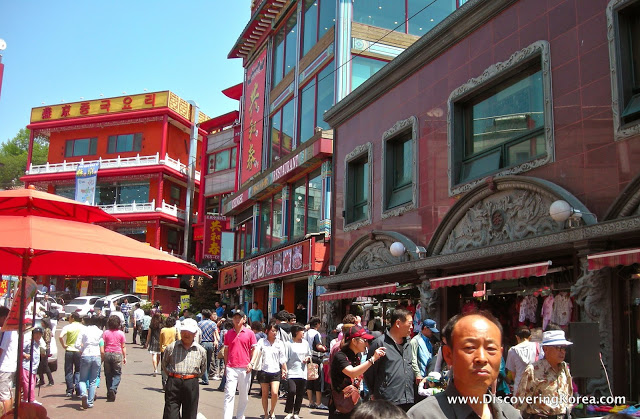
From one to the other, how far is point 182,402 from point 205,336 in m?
7.97

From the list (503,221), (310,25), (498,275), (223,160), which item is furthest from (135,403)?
(223,160)

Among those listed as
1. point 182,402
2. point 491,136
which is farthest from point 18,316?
point 491,136

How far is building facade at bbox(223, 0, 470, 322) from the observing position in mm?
22578

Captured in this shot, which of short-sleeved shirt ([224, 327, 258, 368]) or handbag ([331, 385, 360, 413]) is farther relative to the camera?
short-sleeved shirt ([224, 327, 258, 368])

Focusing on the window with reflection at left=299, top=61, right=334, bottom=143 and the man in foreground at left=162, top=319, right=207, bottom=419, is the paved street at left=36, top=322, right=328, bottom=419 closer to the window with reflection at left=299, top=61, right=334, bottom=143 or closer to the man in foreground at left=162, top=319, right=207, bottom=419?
the man in foreground at left=162, top=319, right=207, bottom=419

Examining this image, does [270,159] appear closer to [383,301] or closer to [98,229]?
[383,301]

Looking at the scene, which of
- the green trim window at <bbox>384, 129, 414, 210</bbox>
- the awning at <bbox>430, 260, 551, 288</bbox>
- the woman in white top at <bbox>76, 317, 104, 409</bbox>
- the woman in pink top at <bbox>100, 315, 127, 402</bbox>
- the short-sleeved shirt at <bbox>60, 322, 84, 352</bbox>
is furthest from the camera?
the green trim window at <bbox>384, 129, 414, 210</bbox>

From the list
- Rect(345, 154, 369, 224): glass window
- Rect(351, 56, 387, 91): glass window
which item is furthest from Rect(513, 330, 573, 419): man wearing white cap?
Rect(351, 56, 387, 91): glass window

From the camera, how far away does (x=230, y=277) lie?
1215 inches

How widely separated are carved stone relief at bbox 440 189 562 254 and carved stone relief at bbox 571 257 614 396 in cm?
105

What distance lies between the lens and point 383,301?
1644 centimetres

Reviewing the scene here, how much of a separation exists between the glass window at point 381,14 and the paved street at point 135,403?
46.0 feet

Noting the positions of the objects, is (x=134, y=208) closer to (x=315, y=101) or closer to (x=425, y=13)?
(x=315, y=101)

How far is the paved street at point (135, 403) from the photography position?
1139 cm
